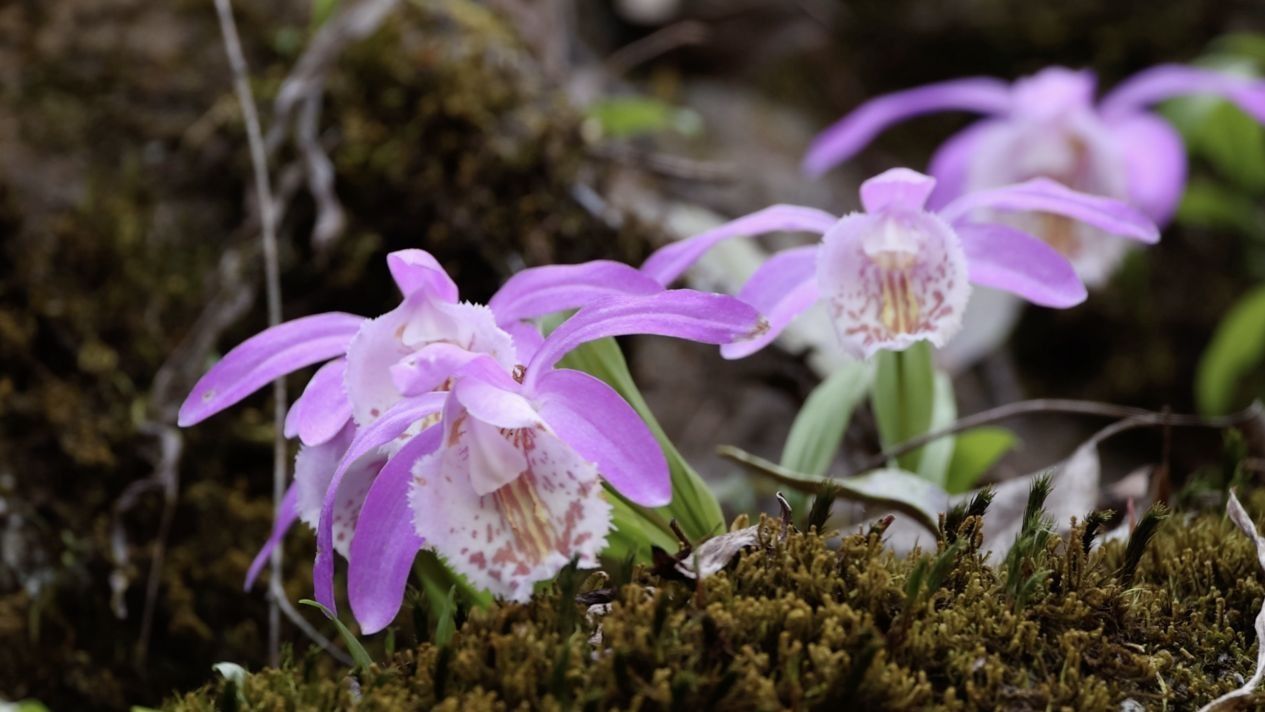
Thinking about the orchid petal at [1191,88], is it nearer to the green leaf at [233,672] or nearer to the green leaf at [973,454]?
the green leaf at [973,454]

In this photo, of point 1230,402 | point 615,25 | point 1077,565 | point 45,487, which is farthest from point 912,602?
point 615,25

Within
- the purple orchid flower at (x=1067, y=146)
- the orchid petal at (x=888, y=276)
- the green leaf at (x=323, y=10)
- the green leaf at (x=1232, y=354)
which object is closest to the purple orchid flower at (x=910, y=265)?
the orchid petal at (x=888, y=276)

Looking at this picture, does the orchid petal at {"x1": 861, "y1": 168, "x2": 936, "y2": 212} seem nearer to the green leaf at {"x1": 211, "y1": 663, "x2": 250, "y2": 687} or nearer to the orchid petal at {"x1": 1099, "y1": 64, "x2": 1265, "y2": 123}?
the green leaf at {"x1": 211, "y1": 663, "x2": 250, "y2": 687}

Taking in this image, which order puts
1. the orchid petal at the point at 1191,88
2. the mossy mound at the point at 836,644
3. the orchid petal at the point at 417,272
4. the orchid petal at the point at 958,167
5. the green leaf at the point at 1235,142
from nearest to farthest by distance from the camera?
the mossy mound at the point at 836,644 → the orchid petal at the point at 417,272 → the orchid petal at the point at 1191,88 → the orchid petal at the point at 958,167 → the green leaf at the point at 1235,142

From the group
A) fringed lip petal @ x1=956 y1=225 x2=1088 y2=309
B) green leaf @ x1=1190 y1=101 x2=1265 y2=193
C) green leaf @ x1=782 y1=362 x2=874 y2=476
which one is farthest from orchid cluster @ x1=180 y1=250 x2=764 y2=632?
green leaf @ x1=1190 y1=101 x2=1265 y2=193

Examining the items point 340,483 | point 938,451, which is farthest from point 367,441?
point 938,451
